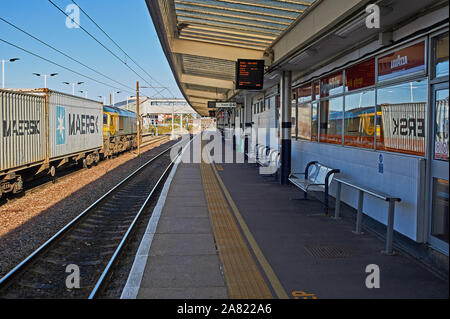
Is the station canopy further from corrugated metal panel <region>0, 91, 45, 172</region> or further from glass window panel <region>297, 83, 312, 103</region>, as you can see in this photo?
corrugated metal panel <region>0, 91, 45, 172</region>

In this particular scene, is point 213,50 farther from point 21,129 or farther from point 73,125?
point 73,125

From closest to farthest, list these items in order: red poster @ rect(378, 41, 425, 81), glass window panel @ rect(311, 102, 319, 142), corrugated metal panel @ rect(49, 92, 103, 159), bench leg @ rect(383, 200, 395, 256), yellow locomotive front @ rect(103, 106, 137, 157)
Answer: bench leg @ rect(383, 200, 395, 256)
red poster @ rect(378, 41, 425, 81)
glass window panel @ rect(311, 102, 319, 142)
corrugated metal panel @ rect(49, 92, 103, 159)
yellow locomotive front @ rect(103, 106, 137, 157)

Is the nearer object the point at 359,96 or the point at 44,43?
the point at 359,96

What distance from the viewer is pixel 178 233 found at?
21.9ft

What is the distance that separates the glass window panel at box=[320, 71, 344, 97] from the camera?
869cm

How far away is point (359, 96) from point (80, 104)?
1345cm

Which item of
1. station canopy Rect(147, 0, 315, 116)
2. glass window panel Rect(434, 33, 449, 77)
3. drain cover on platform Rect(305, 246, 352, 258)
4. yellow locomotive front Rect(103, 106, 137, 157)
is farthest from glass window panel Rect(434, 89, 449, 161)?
yellow locomotive front Rect(103, 106, 137, 157)

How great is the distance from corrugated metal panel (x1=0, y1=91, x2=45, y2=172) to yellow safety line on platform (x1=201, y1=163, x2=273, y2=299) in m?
5.42

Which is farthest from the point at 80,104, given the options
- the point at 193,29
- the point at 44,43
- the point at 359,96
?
the point at 359,96

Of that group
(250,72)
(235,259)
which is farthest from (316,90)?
(235,259)

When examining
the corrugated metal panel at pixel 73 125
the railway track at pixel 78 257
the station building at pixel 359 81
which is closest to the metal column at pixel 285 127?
the station building at pixel 359 81

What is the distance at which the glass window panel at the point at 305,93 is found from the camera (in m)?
11.3

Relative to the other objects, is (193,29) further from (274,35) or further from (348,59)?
(348,59)

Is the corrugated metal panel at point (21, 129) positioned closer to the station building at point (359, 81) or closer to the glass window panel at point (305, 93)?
the station building at point (359, 81)
